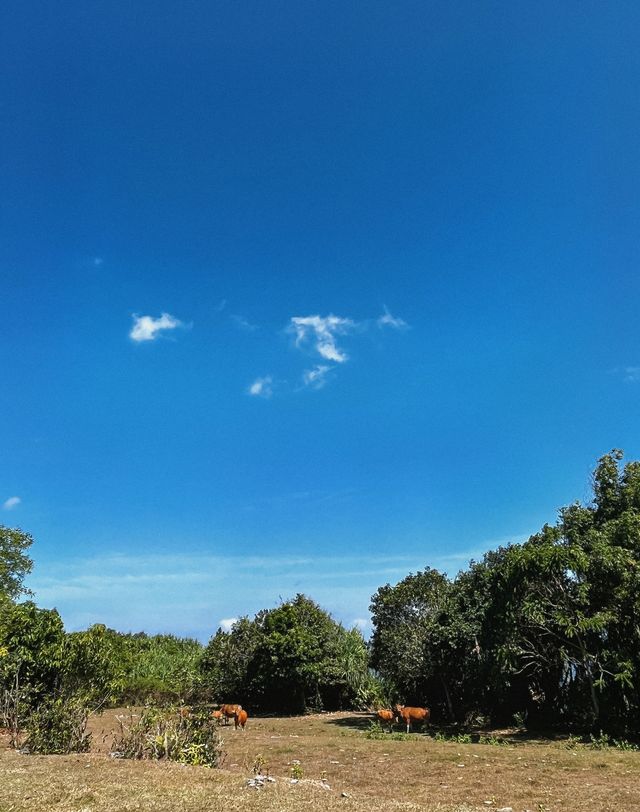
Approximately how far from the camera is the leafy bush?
12547 mm

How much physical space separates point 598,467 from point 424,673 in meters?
11.5

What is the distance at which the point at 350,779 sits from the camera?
12.0m

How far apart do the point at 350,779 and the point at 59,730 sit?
262 inches

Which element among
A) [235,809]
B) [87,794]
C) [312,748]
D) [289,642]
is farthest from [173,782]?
[289,642]

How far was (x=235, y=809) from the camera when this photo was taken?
739cm

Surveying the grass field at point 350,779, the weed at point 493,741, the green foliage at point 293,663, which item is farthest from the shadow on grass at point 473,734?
the green foliage at point 293,663

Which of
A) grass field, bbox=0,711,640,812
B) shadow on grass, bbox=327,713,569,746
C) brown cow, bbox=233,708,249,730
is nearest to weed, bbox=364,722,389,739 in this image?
shadow on grass, bbox=327,713,569,746

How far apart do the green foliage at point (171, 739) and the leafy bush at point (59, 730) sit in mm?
1276

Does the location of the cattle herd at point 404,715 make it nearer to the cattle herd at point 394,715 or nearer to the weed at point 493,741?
the cattle herd at point 394,715

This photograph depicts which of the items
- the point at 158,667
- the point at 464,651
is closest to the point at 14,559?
the point at 158,667

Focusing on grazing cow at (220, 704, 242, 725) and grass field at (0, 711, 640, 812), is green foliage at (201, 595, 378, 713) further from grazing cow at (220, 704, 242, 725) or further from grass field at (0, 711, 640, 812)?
grass field at (0, 711, 640, 812)

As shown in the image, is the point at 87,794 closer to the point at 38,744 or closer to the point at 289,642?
the point at 38,744

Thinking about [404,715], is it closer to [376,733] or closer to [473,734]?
[376,733]

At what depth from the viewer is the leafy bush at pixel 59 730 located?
41.2 ft
